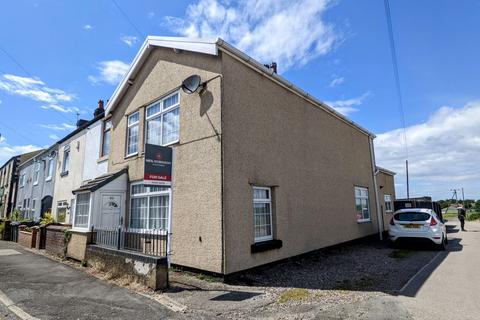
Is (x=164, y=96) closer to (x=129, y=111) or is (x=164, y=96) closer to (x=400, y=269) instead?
(x=129, y=111)

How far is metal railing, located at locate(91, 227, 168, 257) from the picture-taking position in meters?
8.41

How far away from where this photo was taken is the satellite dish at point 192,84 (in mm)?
8281

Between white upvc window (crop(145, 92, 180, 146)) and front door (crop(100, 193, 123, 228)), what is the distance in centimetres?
232

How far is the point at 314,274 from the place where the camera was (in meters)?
7.98

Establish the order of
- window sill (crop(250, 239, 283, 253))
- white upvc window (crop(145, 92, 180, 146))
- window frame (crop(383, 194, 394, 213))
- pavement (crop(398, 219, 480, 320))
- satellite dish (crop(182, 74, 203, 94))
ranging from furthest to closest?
window frame (crop(383, 194, 394, 213)) < white upvc window (crop(145, 92, 180, 146)) < satellite dish (crop(182, 74, 203, 94)) < window sill (crop(250, 239, 283, 253)) < pavement (crop(398, 219, 480, 320))

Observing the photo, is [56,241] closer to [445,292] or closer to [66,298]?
[66,298]

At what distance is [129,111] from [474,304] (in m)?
11.7

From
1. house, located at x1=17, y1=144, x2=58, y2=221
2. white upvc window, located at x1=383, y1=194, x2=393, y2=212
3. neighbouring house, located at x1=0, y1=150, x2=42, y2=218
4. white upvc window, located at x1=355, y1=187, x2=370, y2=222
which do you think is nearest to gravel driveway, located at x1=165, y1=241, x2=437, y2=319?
white upvc window, located at x1=355, y1=187, x2=370, y2=222

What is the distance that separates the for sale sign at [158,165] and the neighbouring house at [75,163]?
6489mm

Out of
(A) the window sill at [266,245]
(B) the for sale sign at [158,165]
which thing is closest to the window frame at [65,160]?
(B) the for sale sign at [158,165]

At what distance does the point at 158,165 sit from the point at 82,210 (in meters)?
4.73

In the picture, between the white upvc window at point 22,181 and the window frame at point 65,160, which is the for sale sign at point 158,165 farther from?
the white upvc window at point 22,181

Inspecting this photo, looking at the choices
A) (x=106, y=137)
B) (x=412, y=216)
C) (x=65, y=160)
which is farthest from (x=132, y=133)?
(x=412, y=216)

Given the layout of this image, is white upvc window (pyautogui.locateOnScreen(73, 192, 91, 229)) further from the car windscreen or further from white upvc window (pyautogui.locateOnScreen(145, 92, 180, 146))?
the car windscreen
